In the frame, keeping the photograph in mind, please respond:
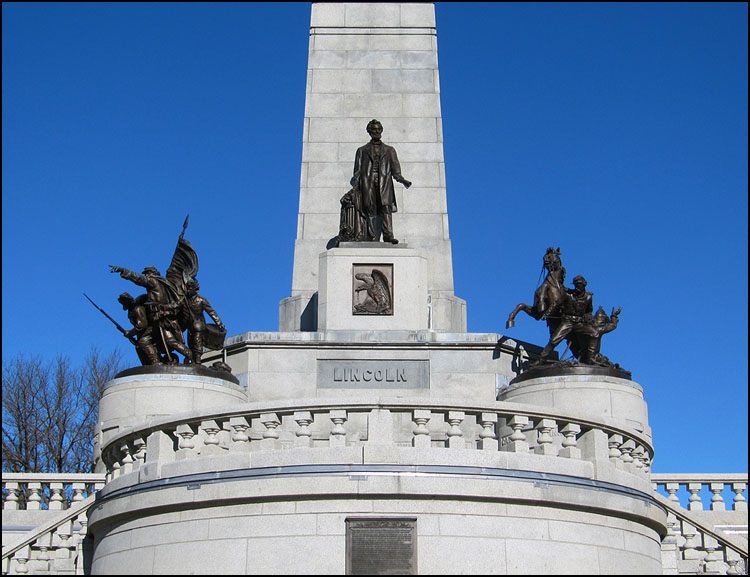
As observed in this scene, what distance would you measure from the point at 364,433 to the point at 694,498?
6.84m

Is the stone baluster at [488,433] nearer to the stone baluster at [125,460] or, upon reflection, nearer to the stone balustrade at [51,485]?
the stone baluster at [125,460]

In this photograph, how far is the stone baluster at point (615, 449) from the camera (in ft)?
55.9

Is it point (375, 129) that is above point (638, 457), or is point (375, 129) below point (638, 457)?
above

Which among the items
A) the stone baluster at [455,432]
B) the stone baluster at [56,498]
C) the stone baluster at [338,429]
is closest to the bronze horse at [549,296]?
the stone baluster at [455,432]

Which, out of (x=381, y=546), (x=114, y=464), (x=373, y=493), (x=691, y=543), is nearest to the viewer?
(x=381, y=546)

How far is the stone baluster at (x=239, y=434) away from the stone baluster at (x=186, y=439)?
0.58 meters

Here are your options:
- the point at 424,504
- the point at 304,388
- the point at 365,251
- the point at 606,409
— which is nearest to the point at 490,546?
the point at 424,504

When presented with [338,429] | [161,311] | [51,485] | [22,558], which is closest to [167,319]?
[161,311]

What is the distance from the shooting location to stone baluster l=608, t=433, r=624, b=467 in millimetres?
17047

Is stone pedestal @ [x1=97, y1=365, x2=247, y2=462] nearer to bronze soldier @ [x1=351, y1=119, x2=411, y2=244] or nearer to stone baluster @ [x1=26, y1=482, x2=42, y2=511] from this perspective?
stone baluster @ [x1=26, y1=482, x2=42, y2=511]

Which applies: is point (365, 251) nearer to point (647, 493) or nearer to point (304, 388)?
point (304, 388)

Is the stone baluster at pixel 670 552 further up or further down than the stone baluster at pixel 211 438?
further down

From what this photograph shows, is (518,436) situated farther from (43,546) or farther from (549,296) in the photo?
(549,296)

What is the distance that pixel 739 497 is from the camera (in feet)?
68.2
